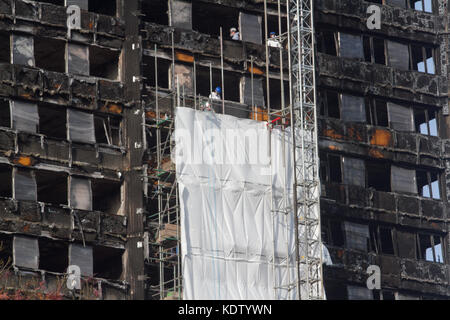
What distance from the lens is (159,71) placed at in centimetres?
7938

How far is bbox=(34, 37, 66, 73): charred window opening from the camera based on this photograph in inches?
2968

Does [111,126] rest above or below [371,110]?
below

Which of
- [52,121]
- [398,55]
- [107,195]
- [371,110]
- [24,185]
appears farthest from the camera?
[398,55]

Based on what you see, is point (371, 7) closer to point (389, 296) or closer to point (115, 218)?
point (389, 296)

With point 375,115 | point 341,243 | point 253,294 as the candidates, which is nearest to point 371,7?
point 375,115

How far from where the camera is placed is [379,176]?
283ft

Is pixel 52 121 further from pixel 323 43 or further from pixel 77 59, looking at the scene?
pixel 323 43

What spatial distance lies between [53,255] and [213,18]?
61.4 feet

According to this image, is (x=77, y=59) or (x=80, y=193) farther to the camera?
(x=77, y=59)

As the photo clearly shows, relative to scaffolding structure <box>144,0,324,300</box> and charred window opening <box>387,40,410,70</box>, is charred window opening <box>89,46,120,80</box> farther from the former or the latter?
charred window opening <box>387,40,410,70</box>

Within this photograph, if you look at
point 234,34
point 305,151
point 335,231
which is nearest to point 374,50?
point 234,34

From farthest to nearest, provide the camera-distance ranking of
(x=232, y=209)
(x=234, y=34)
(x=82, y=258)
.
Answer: (x=234, y=34) → (x=232, y=209) → (x=82, y=258)

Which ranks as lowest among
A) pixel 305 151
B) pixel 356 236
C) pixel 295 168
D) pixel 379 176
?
pixel 356 236

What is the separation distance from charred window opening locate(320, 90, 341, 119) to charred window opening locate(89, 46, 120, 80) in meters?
13.6
